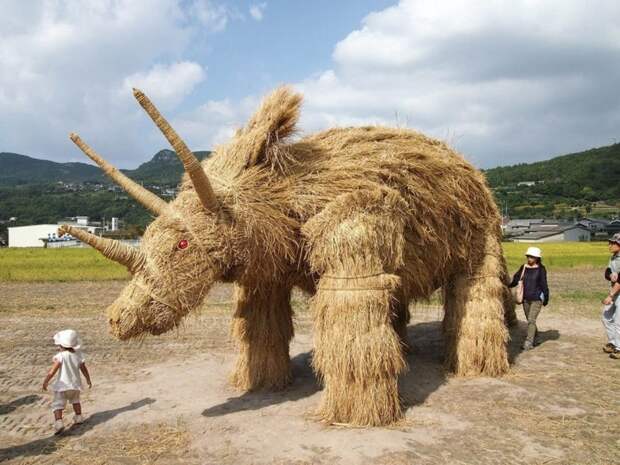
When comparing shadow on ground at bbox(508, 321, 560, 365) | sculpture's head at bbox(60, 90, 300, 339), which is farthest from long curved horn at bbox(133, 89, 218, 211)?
shadow on ground at bbox(508, 321, 560, 365)

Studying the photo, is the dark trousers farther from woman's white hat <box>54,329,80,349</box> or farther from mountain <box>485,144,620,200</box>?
mountain <box>485,144,620,200</box>

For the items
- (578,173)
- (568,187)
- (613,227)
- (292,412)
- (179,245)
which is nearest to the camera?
(179,245)

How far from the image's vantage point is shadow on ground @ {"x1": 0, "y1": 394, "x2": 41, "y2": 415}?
598 centimetres

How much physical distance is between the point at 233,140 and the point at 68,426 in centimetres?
360

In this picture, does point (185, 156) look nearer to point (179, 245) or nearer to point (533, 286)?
point (179, 245)

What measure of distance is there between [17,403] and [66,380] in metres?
1.26

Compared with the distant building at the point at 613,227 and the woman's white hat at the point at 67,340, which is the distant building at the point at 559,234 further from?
the woman's white hat at the point at 67,340

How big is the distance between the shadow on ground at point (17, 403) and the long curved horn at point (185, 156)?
355 centimetres

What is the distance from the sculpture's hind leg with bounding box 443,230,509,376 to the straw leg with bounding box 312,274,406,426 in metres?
2.16

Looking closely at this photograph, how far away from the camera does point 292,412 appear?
227 inches

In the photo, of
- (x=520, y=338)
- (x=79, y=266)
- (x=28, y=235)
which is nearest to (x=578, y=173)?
(x=28, y=235)

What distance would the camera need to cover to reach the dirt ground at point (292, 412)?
4.66 meters

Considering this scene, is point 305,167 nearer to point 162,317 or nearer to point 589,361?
point 162,317

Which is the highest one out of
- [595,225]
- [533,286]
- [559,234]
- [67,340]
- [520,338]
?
[67,340]
